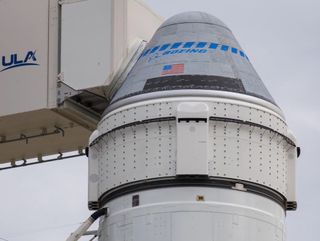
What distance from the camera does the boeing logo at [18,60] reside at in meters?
33.7

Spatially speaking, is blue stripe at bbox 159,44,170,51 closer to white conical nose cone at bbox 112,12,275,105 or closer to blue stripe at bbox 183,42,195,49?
white conical nose cone at bbox 112,12,275,105

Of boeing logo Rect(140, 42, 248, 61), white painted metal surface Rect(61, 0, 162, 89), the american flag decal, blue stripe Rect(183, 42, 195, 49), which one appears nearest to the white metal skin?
the american flag decal

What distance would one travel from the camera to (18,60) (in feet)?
111

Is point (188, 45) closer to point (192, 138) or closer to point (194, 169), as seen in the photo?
point (192, 138)

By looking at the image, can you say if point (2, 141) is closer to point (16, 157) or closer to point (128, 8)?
point (16, 157)

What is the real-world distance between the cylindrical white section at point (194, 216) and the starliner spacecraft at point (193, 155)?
0.07 feet

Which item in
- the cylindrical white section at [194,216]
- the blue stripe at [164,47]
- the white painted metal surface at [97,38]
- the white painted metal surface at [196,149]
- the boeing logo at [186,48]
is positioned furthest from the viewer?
the white painted metal surface at [97,38]

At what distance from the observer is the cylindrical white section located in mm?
27734

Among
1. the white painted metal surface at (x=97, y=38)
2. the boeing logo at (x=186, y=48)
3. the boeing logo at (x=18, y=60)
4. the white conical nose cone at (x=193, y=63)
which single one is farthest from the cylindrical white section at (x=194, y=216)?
the boeing logo at (x=18, y=60)

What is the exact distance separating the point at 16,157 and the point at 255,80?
871 centimetres

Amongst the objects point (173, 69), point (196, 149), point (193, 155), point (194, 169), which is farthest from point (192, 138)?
point (173, 69)

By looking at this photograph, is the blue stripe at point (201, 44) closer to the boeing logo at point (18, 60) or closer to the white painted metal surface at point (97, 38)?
the white painted metal surface at point (97, 38)

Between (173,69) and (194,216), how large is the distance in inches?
140

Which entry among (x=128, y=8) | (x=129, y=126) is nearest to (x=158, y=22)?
(x=128, y=8)
